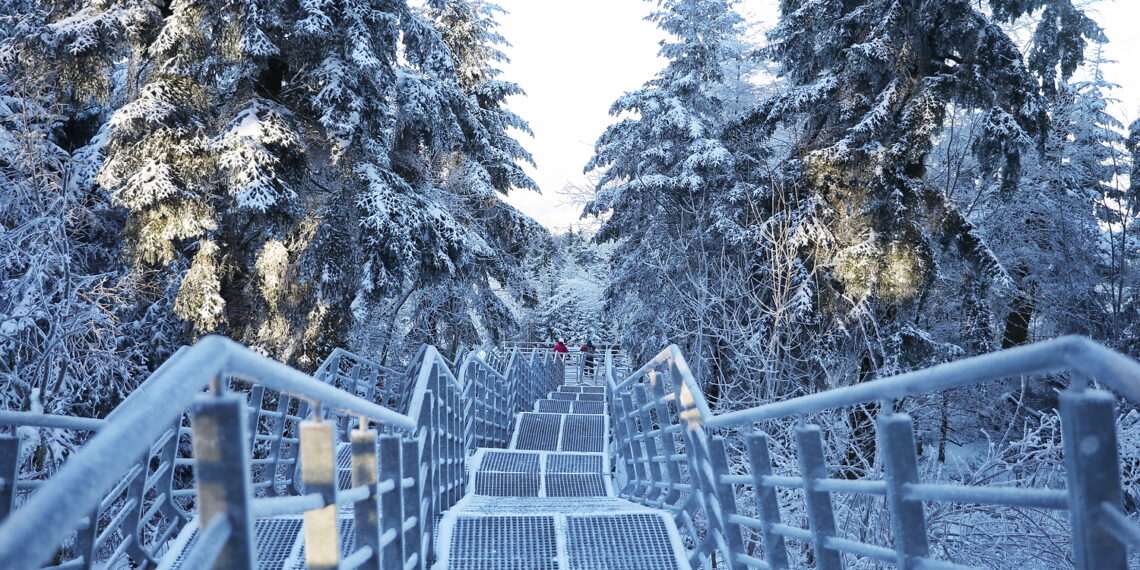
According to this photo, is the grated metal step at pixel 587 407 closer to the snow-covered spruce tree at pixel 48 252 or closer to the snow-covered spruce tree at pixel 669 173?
the snow-covered spruce tree at pixel 669 173

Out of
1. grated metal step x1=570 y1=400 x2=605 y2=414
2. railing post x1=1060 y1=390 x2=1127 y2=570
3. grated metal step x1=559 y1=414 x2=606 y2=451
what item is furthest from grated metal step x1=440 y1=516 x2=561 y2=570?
grated metal step x1=570 y1=400 x2=605 y2=414

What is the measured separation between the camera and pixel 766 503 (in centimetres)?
286

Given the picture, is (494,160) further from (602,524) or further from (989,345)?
(602,524)

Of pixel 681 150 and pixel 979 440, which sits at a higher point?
pixel 681 150

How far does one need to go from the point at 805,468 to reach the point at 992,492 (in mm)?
802

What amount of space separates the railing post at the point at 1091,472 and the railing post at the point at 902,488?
1.62 feet

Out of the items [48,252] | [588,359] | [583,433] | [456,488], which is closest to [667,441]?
[456,488]

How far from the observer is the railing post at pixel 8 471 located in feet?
7.62

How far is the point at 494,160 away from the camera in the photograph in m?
19.0

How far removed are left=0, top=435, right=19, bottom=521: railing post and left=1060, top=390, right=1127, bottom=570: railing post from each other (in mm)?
2810

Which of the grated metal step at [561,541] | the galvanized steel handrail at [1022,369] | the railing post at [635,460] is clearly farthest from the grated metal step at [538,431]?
the galvanized steel handrail at [1022,369]

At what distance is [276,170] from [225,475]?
31.5 feet

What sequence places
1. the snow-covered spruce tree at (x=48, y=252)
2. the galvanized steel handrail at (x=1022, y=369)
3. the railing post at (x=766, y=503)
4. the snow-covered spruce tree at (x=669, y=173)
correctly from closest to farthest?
the galvanized steel handrail at (x=1022, y=369) < the railing post at (x=766, y=503) < the snow-covered spruce tree at (x=48, y=252) < the snow-covered spruce tree at (x=669, y=173)

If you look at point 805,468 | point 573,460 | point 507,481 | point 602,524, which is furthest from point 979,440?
point 805,468
